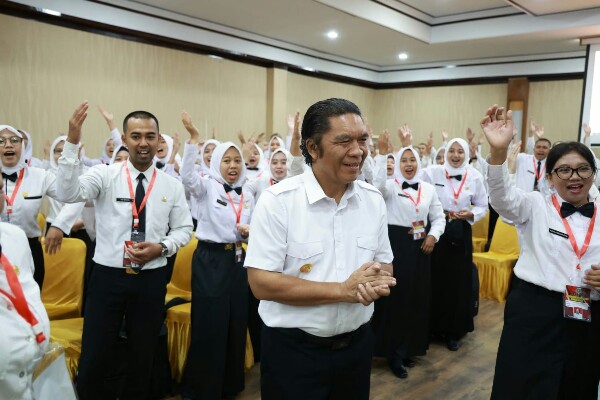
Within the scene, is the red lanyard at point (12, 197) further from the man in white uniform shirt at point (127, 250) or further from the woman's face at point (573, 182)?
the woman's face at point (573, 182)

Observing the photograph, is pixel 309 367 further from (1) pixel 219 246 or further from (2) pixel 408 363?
(2) pixel 408 363

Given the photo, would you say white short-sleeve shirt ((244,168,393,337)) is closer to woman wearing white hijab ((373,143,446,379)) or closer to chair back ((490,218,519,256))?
woman wearing white hijab ((373,143,446,379))

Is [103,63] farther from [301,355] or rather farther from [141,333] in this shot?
[301,355]

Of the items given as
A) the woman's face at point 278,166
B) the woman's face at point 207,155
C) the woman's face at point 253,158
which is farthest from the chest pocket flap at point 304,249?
the woman's face at point 207,155

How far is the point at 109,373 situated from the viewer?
113 inches

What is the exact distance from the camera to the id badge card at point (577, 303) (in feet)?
6.85

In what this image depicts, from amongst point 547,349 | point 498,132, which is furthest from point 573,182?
point 547,349

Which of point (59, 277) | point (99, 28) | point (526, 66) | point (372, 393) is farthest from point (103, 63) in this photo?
point (526, 66)

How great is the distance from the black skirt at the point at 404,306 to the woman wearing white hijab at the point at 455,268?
0.52 m

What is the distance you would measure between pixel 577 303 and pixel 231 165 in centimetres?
218

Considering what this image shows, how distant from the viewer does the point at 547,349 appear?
223 cm

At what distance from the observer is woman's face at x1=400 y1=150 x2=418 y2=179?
156 inches

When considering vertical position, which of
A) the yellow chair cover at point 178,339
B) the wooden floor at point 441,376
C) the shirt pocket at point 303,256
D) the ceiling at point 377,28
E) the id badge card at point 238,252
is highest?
the ceiling at point 377,28

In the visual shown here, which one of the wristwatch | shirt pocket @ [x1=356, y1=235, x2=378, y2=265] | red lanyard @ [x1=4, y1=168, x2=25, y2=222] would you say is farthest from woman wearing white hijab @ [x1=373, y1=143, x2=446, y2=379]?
red lanyard @ [x1=4, y1=168, x2=25, y2=222]
